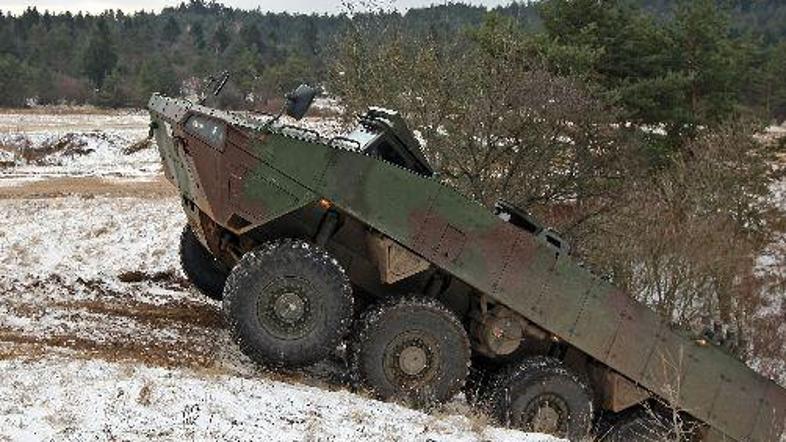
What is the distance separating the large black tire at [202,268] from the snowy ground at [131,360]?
245 mm

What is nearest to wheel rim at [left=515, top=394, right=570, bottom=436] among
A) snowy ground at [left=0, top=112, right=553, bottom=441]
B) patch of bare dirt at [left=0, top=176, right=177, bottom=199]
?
snowy ground at [left=0, top=112, right=553, bottom=441]

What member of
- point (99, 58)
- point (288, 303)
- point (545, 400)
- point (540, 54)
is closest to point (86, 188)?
point (540, 54)

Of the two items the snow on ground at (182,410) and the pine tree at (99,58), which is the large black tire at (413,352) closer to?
the snow on ground at (182,410)

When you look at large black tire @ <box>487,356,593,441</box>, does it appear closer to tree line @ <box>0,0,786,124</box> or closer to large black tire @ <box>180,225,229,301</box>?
large black tire @ <box>180,225,229,301</box>

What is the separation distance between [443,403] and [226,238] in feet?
8.94

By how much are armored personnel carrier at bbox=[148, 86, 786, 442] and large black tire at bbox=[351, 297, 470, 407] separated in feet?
0.04

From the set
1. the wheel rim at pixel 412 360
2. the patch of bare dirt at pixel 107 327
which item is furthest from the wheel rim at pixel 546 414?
the patch of bare dirt at pixel 107 327

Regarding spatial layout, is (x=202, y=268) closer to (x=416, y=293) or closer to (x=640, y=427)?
(x=416, y=293)

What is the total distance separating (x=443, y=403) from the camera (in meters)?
8.53

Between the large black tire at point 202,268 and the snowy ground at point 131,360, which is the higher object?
the large black tire at point 202,268

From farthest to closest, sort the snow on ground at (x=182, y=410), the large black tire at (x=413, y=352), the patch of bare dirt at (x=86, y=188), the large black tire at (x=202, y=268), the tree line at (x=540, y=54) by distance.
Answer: the tree line at (x=540, y=54), the patch of bare dirt at (x=86, y=188), the large black tire at (x=202, y=268), the large black tire at (x=413, y=352), the snow on ground at (x=182, y=410)

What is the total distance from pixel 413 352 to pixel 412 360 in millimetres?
74

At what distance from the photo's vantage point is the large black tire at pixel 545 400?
900cm

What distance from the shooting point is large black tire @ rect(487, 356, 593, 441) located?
9.00 metres
